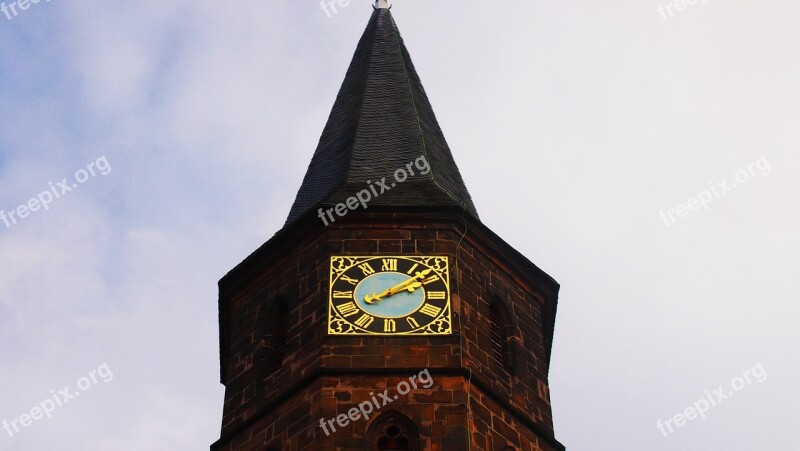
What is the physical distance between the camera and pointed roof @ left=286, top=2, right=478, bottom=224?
2856cm

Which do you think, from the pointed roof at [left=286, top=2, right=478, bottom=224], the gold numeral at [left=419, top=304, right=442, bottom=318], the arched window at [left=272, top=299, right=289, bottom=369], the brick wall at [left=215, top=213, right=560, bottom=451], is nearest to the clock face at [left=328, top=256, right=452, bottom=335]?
the gold numeral at [left=419, top=304, right=442, bottom=318]

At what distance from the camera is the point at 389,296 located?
25.8m

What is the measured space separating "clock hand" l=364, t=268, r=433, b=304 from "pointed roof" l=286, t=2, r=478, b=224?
1700 millimetres

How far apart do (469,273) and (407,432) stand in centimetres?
367

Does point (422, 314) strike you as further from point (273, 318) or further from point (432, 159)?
point (432, 159)

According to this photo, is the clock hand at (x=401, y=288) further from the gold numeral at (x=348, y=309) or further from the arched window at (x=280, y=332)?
the arched window at (x=280, y=332)

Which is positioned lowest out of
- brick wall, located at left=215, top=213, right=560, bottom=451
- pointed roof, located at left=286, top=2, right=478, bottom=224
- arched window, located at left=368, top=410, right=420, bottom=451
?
arched window, located at left=368, top=410, right=420, bottom=451

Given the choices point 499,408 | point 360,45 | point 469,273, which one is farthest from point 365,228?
point 360,45

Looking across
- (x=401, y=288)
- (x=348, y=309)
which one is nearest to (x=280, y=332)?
(x=348, y=309)

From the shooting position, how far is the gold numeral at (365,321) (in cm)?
2544

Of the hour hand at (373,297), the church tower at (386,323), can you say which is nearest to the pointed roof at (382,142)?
the church tower at (386,323)

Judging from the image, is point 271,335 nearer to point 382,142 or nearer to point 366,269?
point 366,269

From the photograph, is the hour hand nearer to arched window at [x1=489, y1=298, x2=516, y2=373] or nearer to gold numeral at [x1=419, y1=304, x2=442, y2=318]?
A: gold numeral at [x1=419, y1=304, x2=442, y2=318]

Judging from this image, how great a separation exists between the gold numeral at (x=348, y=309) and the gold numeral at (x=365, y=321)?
0.18 meters
